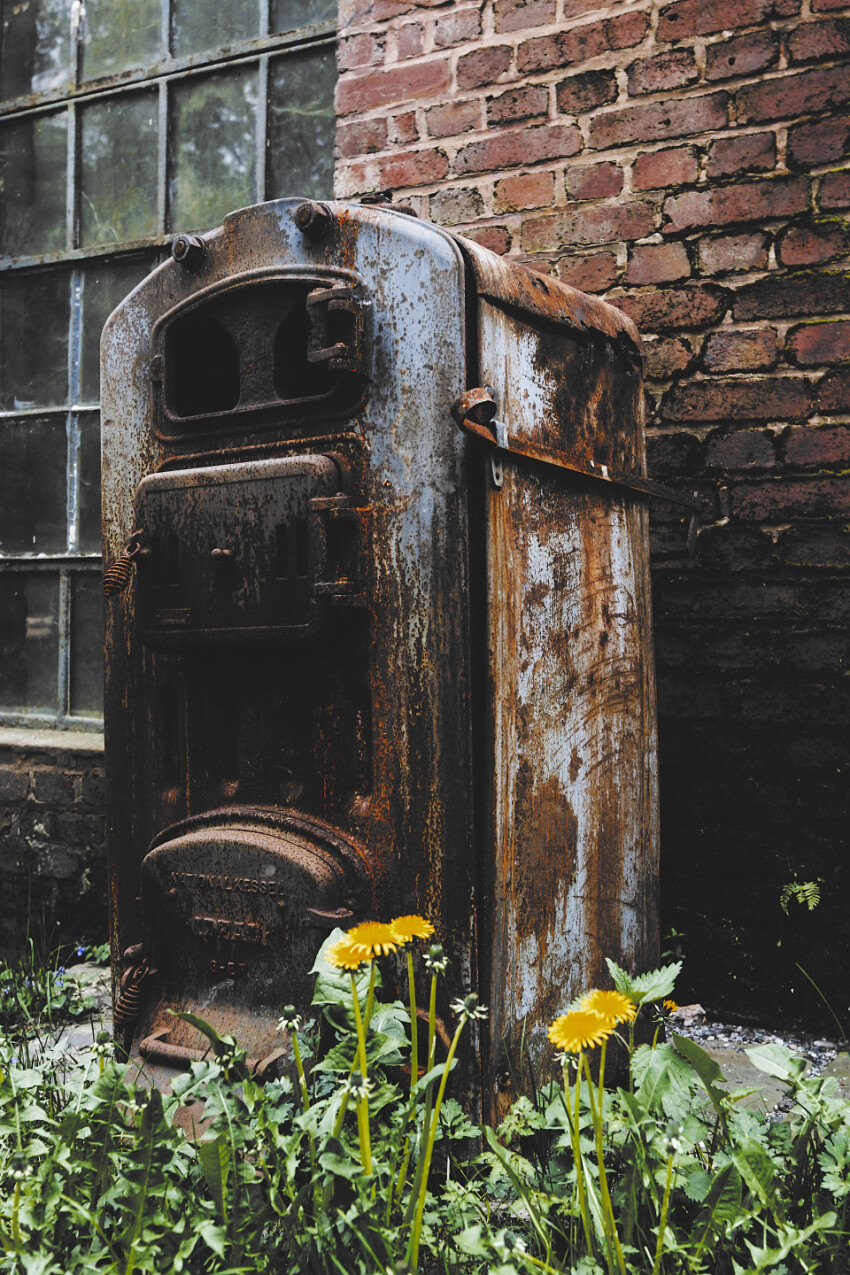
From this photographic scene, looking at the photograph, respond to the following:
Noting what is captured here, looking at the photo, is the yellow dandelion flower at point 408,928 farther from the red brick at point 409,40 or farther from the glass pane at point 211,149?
the glass pane at point 211,149

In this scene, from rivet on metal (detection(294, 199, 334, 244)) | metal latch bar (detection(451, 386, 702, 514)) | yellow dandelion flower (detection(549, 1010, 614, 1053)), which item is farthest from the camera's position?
rivet on metal (detection(294, 199, 334, 244))

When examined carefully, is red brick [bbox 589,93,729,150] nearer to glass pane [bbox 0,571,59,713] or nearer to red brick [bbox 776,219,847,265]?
red brick [bbox 776,219,847,265]

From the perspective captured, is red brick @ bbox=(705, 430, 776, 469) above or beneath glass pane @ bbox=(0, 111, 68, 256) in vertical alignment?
beneath

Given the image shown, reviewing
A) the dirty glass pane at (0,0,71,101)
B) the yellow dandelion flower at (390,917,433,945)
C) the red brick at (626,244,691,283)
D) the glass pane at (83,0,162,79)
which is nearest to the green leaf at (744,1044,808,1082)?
the yellow dandelion flower at (390,917,433,945)

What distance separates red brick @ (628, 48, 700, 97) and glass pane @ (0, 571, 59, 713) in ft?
7.51

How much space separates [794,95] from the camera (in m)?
2.17

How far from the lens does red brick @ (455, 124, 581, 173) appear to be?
241 centimetres

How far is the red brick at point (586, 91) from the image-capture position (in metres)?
2.36

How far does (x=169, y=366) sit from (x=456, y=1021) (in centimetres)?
127

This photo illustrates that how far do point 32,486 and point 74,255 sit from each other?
79 centimetres

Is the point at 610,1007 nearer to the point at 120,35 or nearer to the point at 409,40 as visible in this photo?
the point at 409,40

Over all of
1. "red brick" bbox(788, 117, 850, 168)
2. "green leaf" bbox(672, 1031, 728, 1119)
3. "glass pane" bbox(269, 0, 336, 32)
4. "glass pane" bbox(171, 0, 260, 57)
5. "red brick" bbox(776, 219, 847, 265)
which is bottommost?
"green leaf" bbox(672, 1031, 728, 1119)

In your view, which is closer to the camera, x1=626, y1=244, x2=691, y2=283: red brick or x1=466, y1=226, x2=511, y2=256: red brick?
x1=626, y1=244, x2=691, y2=283: red brick

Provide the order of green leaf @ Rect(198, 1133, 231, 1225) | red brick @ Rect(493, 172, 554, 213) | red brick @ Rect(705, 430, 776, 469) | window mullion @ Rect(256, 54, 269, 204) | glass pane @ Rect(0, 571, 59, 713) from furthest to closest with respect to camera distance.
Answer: glass pane @ Rect(0, 571, 59, 713), window mullion @ Rect(256, 54, 269, 204), red brick @ Rect(493, 172, 554, 213), red brick @ Rect(705, 430, 776, 469), green leaf @ Rect(198, 1133, 231, 1225)
